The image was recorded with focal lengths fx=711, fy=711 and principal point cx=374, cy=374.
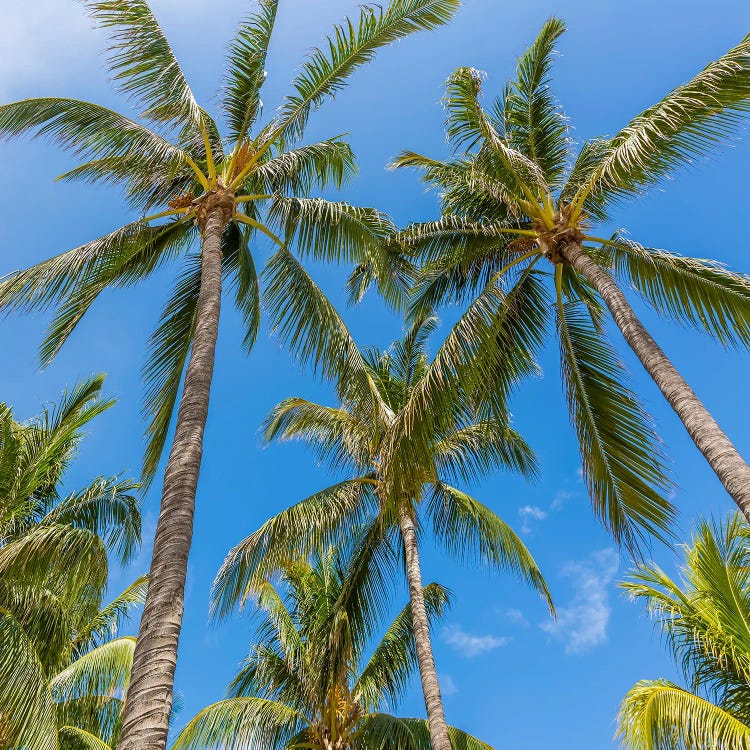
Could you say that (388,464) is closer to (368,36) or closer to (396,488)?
(396,488)

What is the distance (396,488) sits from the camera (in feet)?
30.8

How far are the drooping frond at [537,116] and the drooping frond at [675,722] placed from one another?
7.48m

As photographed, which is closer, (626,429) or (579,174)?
(626,429)

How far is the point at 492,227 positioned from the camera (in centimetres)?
1094

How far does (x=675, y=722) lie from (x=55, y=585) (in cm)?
753

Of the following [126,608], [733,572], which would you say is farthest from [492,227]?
[126,608]

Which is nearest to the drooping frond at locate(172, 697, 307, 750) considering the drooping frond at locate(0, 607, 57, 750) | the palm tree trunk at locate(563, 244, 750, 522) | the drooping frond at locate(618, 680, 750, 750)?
the drooping frond at locate(0, 607, 57, 750)

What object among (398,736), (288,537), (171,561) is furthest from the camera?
(398,736)

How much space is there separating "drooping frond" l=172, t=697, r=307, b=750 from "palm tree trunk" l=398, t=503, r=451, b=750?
2.80 metres

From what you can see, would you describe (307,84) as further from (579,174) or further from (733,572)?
(733,572)

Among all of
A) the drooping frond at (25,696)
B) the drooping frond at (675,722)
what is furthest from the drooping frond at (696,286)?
the drooping frond at (25,696)

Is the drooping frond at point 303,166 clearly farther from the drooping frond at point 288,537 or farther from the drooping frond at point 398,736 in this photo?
the drooping frond at point 398,736

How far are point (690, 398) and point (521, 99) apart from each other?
19.9 ft

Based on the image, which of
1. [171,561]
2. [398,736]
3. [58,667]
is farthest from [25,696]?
[398,736]
